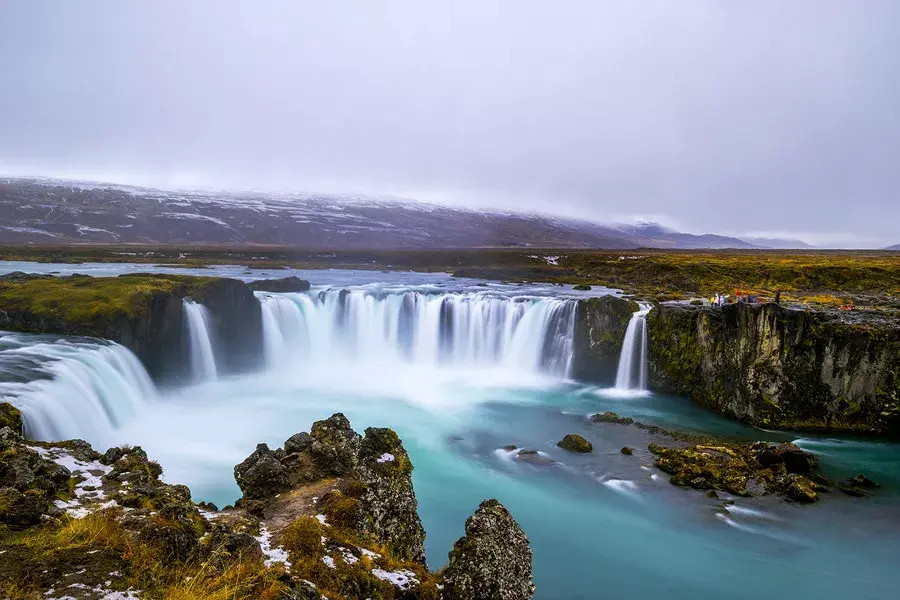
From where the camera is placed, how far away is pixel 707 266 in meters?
61.8

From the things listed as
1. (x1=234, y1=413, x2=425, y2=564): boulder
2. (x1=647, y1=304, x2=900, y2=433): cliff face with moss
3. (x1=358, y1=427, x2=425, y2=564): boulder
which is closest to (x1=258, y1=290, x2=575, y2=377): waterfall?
(x1=647, y1=304, x2=900, y2=433): cliff face with moss

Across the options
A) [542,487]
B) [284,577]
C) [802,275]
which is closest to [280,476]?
[284,577]

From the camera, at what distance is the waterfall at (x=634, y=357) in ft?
108

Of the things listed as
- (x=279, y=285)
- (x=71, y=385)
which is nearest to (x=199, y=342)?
(x=71, y=385)

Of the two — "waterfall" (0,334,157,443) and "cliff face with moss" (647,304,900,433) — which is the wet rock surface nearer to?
"cliff face with moss" (647,304,900,433)

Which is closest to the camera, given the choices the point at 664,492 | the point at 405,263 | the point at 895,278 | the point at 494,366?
the point at 664,492

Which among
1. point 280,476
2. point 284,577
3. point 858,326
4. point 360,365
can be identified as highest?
point 858,326

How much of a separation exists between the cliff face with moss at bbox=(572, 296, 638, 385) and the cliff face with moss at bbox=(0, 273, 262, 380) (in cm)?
2219

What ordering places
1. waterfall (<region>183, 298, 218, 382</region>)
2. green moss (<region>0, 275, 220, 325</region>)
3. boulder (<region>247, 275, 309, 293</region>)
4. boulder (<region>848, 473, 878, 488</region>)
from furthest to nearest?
boulder (<region>247, 275, 309, 293</region>)
waterfall (<region>183, 298, 218, 382</region>)
green moss (<region>0, 275, 220, 325</region>)
boulder (<region>848, 473, 878, 488</region>)

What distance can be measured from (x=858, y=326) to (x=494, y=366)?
2137 cm

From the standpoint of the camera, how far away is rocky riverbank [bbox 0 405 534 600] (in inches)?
245

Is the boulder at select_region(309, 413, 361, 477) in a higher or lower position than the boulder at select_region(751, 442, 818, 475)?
higher

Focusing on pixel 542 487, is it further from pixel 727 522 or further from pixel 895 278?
pixel 895 278

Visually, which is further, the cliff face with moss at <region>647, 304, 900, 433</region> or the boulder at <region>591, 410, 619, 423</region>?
the boulder at <region>591, 410, 619, 423</region>
